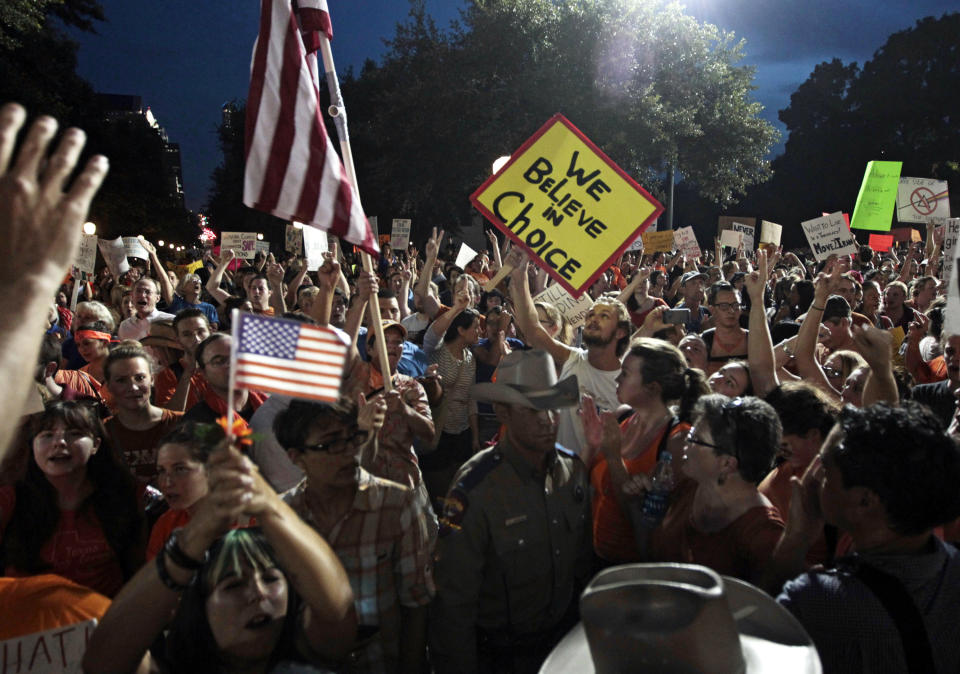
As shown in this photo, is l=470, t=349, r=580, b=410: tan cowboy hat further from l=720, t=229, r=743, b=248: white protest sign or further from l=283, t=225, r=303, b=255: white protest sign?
l=283, t=225, r=303, b=255: white protest sign

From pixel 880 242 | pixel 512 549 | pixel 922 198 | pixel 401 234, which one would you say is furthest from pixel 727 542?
pixel 880 242

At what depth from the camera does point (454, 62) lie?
31.2 metres

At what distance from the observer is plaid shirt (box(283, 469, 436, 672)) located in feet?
8.48

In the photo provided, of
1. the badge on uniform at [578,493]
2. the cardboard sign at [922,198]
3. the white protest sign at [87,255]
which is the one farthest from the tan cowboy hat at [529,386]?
the cardboard sign at [922,198]

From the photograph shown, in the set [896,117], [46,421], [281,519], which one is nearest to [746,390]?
[281,519]

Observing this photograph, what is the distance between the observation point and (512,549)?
276 centimetres

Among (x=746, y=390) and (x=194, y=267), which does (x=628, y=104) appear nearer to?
(x=194, y=267)

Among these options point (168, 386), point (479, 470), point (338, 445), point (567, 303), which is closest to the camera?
point (338, 445)

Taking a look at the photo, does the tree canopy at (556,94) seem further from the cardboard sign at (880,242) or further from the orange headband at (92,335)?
the orange headband at (92,335)

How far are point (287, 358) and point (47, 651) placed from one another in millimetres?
1108

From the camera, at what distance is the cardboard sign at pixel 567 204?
15.8 feet

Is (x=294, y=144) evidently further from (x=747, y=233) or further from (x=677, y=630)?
(x=747, y=233)

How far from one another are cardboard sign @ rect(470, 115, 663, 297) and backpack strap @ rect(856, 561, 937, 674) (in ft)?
9.84

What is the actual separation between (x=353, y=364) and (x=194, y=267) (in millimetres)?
12984
